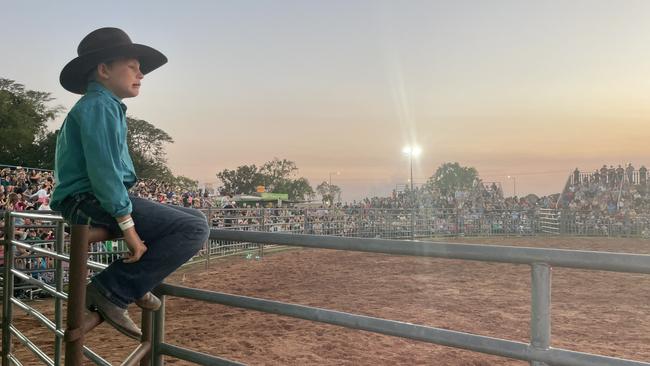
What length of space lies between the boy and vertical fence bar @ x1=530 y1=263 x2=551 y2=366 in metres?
1.26

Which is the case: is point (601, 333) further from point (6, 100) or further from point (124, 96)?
point (6, 100)

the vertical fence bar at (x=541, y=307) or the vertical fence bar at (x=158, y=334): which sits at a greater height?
the vertical fence bar at (x=541, y=307)

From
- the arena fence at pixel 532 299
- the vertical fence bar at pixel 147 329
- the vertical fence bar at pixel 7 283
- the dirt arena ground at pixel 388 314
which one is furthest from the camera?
the dirt arena ground at pixel 388 314

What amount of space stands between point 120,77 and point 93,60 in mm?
117

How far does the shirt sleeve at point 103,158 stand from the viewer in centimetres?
177

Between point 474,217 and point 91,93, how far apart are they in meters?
29.1

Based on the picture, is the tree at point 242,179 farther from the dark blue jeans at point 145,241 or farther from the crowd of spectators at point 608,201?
the dark blue jeans at point 145,241

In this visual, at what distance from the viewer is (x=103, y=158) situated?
178 centimetres

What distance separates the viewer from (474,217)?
29.5m

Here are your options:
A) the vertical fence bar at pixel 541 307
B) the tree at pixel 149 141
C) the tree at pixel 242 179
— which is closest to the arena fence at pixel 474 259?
the vertical fence bar at pixel 541 307

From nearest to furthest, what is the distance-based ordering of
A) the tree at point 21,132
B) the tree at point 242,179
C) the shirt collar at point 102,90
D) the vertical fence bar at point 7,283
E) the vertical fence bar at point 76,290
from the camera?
the vertical fence bar at point 76,290, the shirt collar at point 102,90, the vertical fence bar at point 7,283, the tree at point 21,132, the tree at point 242,179

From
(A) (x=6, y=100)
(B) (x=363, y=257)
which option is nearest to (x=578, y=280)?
(B) (x=363, y=257)

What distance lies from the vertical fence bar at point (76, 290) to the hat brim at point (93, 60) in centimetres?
68

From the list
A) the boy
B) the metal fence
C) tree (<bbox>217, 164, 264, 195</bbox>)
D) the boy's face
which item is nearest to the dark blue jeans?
the boy
